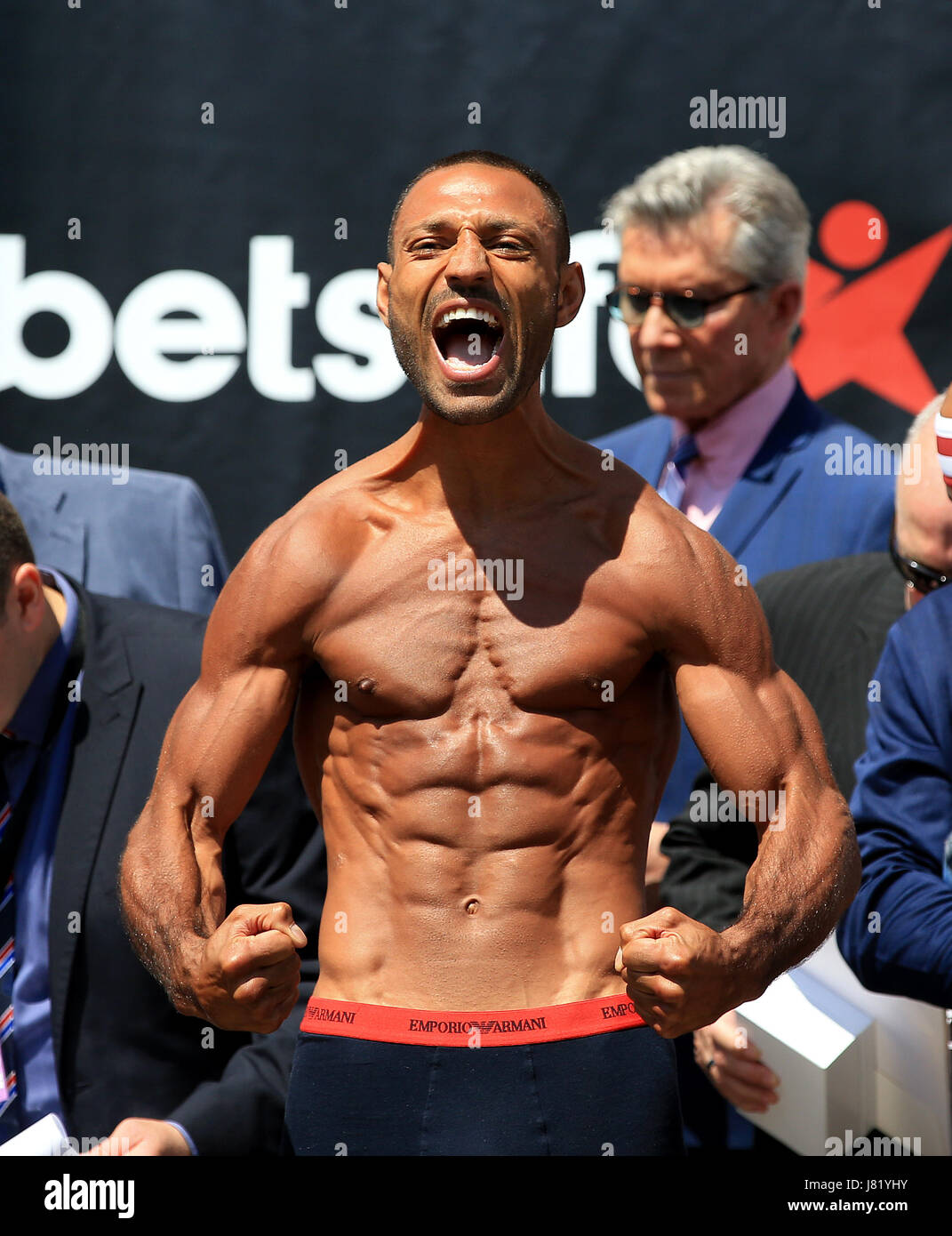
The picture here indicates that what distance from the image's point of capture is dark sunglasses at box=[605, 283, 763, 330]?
386 cm

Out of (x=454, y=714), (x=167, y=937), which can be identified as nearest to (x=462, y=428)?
(x=454, y=714)

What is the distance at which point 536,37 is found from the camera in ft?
14.1

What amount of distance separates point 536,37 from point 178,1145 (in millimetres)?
2710

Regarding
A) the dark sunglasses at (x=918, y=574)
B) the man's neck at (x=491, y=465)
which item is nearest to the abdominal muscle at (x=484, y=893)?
the man's neck at (x=491, y=465)

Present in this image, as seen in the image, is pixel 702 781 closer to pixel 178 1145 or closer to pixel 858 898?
pixel 858 898

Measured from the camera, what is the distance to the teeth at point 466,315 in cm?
234

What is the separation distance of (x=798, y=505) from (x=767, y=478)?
0.09m

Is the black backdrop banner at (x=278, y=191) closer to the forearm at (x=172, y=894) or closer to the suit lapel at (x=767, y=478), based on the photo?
the suit lapel at (x=767, y=478)

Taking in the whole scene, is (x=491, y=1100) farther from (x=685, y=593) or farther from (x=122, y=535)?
(x=122, y=535)

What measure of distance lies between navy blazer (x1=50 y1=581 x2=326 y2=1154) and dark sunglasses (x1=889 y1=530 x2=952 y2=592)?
1.21 metres

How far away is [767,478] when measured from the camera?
3928mm

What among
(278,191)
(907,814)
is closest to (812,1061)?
(907,814)

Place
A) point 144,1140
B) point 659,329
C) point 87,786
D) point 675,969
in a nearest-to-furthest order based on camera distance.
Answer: point 675,969, point 144,1140, point 87,786, point 659,329

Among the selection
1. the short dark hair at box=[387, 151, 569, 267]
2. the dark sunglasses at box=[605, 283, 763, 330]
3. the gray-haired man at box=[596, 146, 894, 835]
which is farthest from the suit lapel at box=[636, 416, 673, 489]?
the short dark hair at box=[387, 151, 569, 267]
